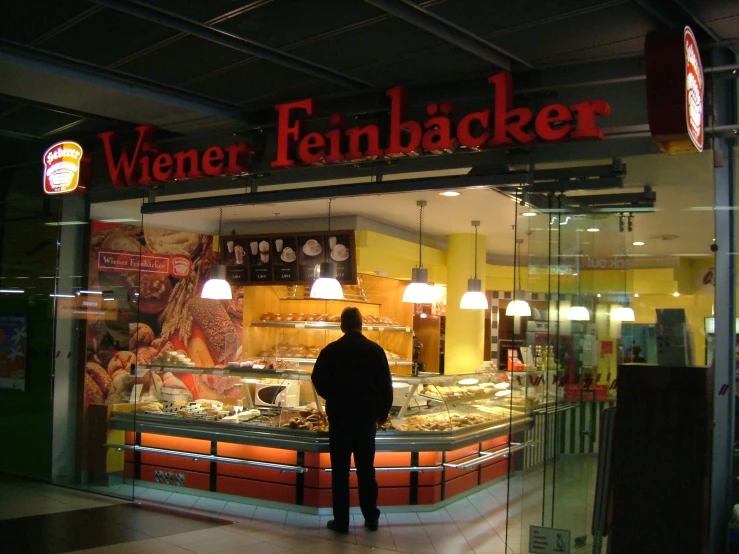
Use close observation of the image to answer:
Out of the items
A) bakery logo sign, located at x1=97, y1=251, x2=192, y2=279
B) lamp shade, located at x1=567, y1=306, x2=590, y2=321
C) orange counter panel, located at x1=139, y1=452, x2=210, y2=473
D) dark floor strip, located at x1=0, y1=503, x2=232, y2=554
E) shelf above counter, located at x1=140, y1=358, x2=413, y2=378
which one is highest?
bakery logo sign, located at x1=97, y1=251, x2=192, y2=279

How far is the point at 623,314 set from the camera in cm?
583

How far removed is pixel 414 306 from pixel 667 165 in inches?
272

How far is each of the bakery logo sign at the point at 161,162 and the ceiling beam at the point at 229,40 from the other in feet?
4.12

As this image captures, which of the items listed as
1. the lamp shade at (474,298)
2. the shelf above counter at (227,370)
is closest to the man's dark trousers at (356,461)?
the shelf above counter at (227,370)

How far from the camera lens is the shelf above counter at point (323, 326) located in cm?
1077

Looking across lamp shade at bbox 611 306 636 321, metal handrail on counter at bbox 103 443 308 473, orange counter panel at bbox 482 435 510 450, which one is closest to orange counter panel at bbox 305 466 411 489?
metal handrail on counter at bbox 103 443 308 473

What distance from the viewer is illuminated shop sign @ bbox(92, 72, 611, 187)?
548cm

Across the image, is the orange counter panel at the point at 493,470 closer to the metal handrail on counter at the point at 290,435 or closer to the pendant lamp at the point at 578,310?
the metal handrail on counter at the point at 290,435

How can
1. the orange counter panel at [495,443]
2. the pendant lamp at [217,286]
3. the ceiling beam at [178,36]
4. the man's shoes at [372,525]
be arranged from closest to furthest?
the ceiling beam at [178,36], the man's shoes at [372,525], the orange counter panel at [495,443], the pendant lamp at [217,286]

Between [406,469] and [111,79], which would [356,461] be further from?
[111,79]

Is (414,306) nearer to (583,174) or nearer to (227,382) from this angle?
(227,382)

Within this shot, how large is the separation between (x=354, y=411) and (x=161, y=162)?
3.14 m

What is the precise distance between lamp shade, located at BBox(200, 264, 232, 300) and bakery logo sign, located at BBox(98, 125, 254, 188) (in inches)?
80.9

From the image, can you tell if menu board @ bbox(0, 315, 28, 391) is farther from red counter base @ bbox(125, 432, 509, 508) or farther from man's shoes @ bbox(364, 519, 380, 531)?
man's shoes @ bbox(364, 519, 380, 531)
